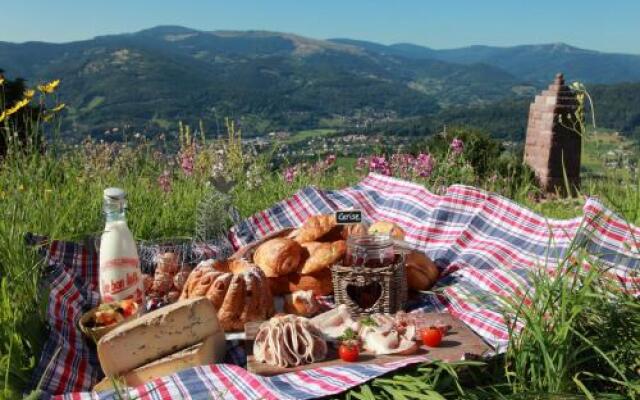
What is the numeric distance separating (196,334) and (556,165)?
60.7ft

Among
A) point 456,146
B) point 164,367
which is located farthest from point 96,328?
point 456,146

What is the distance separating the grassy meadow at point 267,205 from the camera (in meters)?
2.16

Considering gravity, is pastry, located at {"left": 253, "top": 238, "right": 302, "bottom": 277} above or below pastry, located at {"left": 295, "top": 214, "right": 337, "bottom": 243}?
below

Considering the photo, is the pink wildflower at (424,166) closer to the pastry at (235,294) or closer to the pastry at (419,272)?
the pastry at (419,272)

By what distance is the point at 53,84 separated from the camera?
4508mm

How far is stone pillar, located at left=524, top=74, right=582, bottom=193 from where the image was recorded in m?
18.8

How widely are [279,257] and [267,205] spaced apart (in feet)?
6.67

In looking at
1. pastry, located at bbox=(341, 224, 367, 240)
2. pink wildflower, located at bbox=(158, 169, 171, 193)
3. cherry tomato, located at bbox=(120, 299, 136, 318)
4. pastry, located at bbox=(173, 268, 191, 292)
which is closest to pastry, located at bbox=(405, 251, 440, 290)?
pastry, located at bbox=(341, 224, 367, 240)

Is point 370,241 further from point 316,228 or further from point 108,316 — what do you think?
point 108,316

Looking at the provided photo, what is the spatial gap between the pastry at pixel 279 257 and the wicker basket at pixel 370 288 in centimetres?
26

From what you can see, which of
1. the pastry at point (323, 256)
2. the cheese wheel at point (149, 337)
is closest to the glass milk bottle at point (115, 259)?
the cheese wheel at point (149, 337)

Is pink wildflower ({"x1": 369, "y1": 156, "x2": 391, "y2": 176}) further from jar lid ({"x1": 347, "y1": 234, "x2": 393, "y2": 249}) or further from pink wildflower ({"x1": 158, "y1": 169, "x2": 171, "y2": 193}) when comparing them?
jar lid ({"x1": 347, "y1": 234, "x2": 393, "y2": 249})

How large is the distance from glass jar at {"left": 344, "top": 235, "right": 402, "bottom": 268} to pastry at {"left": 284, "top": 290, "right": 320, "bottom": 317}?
256 mm

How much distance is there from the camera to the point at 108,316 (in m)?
2.73
